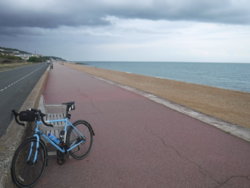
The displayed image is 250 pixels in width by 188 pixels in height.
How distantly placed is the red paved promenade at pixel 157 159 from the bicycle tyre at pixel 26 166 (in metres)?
0.16

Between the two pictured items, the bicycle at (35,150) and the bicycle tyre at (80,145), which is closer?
the bicycle at (35,150)

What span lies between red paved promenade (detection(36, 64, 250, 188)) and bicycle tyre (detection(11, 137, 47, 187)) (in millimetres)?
157

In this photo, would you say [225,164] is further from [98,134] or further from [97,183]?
[98,134]

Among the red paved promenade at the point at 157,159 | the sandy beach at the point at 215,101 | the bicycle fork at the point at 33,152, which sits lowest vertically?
the sandy beach at the point at 215,101

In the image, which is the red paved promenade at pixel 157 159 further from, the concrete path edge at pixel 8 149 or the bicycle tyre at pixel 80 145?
the concrete path edge at pixel 8 149

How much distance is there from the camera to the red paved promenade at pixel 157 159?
307cm

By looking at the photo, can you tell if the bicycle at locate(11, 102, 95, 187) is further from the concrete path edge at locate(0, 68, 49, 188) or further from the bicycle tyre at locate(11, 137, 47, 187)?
the concrete path edge at locate(0, 68, 49, 188)

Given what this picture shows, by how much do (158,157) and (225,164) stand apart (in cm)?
114

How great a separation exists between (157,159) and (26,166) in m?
2.18

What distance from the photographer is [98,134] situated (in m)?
5.02

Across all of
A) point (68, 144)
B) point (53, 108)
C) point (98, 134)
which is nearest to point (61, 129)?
point (68, 144)

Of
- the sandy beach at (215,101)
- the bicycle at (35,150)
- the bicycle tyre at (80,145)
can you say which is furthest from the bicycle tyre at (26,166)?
the sandy beach at (215,101)

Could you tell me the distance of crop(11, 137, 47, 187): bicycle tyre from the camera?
2.78 meters

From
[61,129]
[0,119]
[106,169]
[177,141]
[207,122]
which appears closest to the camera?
[106,169]
